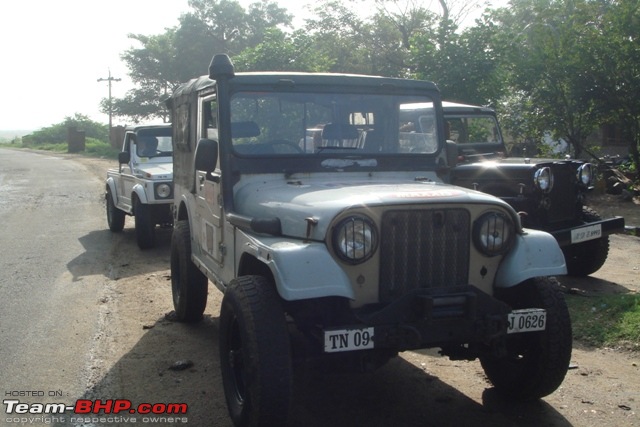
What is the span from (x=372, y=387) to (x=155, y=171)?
6728 millimetres

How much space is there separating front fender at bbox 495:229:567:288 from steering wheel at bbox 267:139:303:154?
166 centimetres

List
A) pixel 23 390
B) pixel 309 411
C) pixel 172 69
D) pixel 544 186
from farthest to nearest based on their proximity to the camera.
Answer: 1. pixel 172 69
2. pixel 544 186
3. pixel 23 390
4. pixel 309 411

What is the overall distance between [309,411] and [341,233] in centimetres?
133

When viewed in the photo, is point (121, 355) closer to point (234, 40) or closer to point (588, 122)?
point (588, 122)

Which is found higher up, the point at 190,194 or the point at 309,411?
the point at 190,194

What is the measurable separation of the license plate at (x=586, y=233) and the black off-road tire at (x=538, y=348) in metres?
3.05

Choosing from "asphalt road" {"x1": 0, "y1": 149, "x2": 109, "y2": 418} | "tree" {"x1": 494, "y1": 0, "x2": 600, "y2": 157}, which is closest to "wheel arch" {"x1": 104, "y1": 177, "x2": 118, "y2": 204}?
"asphalt road" {"x1": 0, "y1": 149, "x2": 109, "y2": 418}

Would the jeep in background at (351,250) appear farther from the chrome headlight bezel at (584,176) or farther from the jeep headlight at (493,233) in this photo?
the chrome headlight bezel at (584,176)

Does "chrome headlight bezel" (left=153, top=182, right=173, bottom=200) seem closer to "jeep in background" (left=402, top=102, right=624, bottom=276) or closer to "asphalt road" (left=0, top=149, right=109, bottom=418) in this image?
"asphalt road" (left=0, top=149, right=109, bottom=418)

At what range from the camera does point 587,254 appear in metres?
8.20

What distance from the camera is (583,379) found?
16.7ft

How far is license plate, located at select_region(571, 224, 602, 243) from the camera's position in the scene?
23.9ft

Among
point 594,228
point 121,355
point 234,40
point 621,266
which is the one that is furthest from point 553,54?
point 234,40

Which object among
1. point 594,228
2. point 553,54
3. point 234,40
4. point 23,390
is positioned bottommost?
point 23,390
